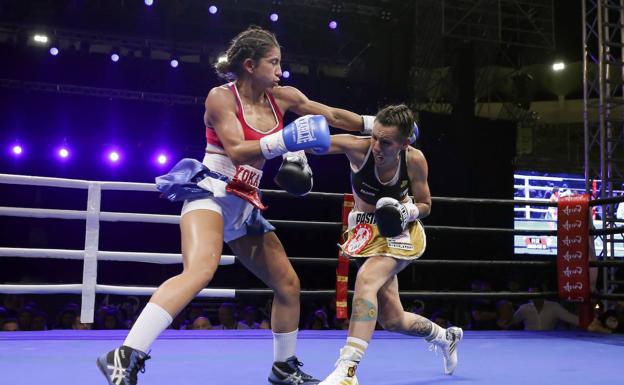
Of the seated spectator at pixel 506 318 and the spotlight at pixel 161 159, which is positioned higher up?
the spotlight at pixel 161 159

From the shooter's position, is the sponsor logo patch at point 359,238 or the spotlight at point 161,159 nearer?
the sponsor logo patch at point 359,238

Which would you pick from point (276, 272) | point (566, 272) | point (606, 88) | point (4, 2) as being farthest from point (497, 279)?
point (276, 272)

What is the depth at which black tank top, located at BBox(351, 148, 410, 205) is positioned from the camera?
8.21 ft

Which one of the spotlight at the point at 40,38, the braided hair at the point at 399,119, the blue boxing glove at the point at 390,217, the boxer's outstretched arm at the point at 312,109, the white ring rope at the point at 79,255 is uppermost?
the spotlight at the point at 40,38

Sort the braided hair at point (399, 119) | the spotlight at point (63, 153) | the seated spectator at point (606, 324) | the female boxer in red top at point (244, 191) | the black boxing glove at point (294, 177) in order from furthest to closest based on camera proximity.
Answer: the spotlight at point (63, 153) < the seated spectator at point (606, 324) < the braided hair at point (399, 119) < the black boxing glove at point (294, 177) < the female boxer in red top at point (244, 191)

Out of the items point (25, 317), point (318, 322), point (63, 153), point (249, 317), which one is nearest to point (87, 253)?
point (25, 317)

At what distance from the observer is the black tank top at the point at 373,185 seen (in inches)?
98.6

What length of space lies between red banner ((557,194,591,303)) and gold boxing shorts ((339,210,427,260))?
223 cm

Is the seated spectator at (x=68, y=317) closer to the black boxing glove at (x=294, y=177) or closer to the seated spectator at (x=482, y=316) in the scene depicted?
the seated spectator at (x=482, y=316)

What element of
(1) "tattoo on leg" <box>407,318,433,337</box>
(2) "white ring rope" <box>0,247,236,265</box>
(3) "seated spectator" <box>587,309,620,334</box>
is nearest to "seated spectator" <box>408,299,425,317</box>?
(3) "seated spectator" <box>587,309,620,334</box>

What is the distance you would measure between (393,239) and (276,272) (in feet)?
1.55

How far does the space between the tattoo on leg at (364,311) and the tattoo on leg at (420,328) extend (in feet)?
1.50

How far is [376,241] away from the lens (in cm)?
248

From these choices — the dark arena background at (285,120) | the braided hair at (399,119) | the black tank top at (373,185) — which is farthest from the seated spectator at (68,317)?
the braided hair at (399,119)
